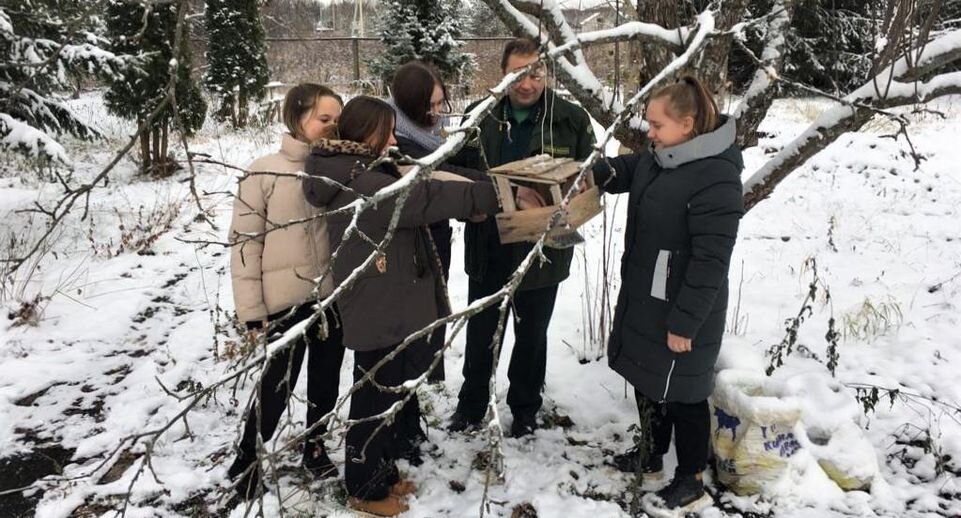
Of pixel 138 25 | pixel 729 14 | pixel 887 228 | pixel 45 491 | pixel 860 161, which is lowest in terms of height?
pixel 45 491

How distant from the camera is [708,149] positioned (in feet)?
7.49

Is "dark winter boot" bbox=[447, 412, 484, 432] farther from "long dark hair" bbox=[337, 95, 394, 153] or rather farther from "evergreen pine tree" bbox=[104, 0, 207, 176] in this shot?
"evergreen pine tree" bbox=[104, 0, 207, 176]

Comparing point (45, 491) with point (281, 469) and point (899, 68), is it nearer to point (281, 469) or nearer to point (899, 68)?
point (281, 469)

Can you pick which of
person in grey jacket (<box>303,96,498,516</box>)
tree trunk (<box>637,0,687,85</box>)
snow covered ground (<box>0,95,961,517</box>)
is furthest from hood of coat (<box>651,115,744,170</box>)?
snow covered ground (<box>0,95,961,517</box>)

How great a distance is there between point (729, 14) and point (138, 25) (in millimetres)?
7205

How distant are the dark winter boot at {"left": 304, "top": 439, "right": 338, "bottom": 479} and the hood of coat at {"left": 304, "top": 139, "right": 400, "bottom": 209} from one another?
1.23 metres

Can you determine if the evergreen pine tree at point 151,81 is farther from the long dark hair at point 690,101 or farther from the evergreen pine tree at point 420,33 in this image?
the long dark hair at point 690,101

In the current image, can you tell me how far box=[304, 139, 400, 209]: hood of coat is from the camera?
218 centimetres

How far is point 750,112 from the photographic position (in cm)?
305

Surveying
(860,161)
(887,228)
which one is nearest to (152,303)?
(887,228)

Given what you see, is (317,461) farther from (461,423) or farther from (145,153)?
(145,153)

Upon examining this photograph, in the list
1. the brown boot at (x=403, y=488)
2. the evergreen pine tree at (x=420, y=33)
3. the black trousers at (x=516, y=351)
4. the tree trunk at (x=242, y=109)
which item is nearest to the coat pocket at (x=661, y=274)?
the black trousers at (x=516, y=351)

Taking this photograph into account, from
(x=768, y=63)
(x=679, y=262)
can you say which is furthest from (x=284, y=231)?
(x=768, y=63)

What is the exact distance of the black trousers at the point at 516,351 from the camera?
2955mm
